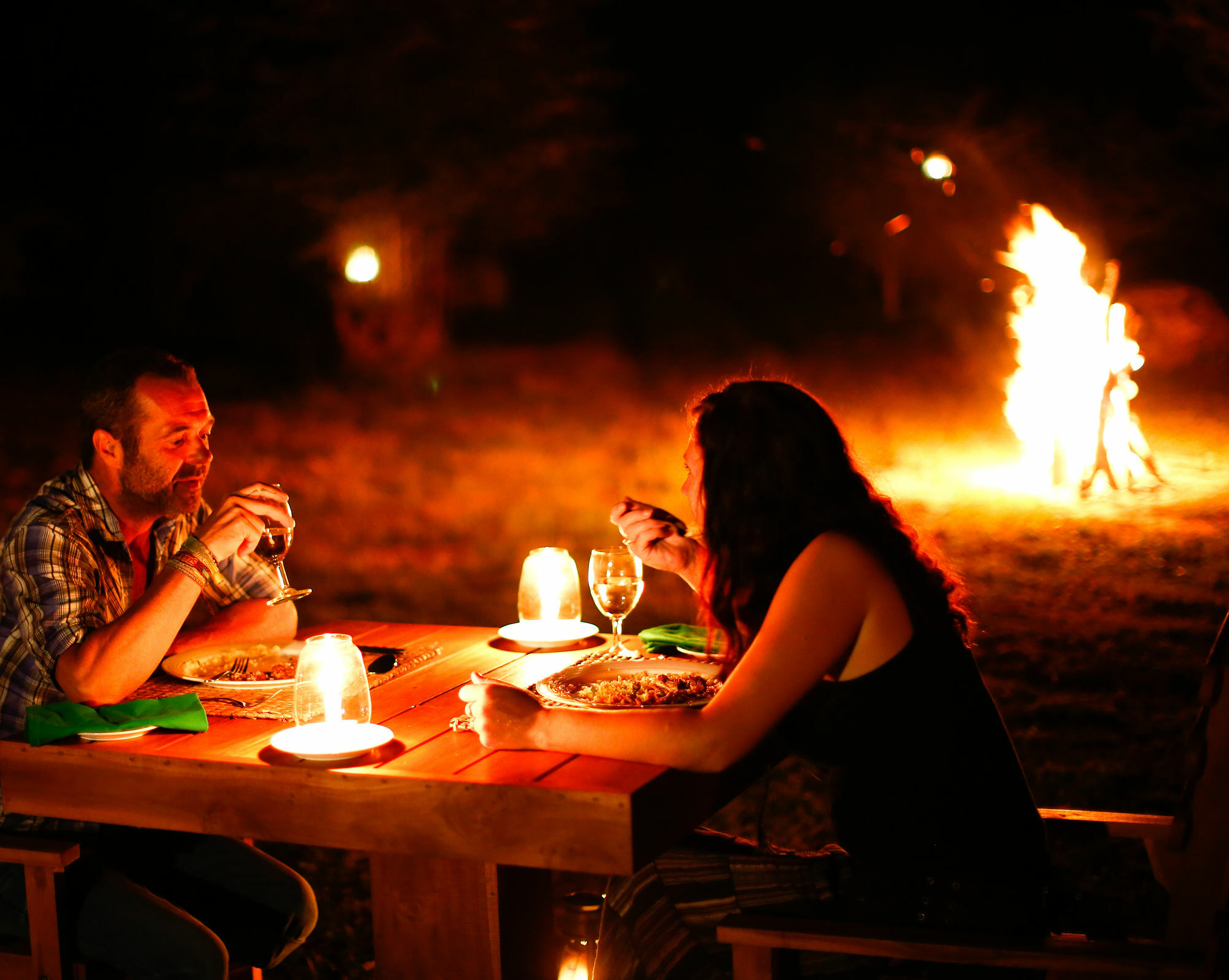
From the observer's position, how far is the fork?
6.18 feet

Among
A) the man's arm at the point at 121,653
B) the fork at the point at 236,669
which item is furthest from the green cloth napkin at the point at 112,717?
the fork at the point at 236,669

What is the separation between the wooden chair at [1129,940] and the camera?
1287 mm

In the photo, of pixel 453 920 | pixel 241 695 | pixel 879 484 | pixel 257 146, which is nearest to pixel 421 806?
pixel 453 920

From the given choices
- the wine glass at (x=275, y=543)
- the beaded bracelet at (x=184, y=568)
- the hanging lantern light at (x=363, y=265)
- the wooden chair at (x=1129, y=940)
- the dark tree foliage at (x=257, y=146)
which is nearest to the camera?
the wooden chair at (x=1129, y=940)

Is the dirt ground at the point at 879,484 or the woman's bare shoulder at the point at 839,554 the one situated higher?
the dirt ground at the point at 879,484

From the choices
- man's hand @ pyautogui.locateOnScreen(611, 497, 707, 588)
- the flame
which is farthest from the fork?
the flame

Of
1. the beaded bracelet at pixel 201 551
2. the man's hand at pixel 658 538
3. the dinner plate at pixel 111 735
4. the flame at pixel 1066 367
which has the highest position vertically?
the flame at pixel 1066 367

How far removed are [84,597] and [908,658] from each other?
1.36 meters

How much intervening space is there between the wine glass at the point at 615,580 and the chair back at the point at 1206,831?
2.93 feet

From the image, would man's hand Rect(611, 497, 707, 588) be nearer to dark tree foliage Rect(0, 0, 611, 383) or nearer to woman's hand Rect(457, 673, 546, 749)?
woman's hand Rect(457, 673, 546, 749)

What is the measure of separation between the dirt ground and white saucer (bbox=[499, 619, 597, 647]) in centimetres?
122

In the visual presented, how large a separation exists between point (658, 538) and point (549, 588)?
0.89ft

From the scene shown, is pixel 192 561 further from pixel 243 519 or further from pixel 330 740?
pixel 330 740

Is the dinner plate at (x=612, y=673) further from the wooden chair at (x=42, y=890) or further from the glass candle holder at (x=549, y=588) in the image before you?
the wooden chair at (x=42, y=890)
